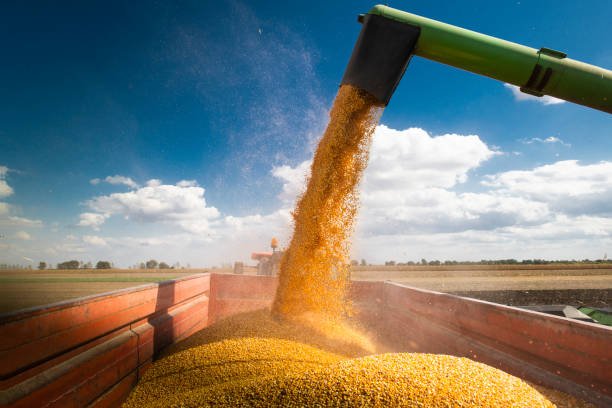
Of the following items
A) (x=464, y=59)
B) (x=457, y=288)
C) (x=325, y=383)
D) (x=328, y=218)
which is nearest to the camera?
(x=325, y=383)

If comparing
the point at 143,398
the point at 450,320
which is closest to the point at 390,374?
the point at 450,320

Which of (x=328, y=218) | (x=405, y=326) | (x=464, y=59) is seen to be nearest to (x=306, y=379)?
(x=328, y=218)

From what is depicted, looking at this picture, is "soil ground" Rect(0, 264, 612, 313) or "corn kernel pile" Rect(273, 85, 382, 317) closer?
"corn kernel pile" Rect(273, 85, 382, 317)

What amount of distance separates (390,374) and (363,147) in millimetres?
2005

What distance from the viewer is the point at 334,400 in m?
1.66

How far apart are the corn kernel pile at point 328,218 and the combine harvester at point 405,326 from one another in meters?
0.43

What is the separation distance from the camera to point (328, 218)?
131 inches

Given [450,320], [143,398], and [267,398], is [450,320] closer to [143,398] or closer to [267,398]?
[267,398]

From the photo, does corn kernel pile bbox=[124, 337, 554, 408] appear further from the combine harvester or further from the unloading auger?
the unloading auger

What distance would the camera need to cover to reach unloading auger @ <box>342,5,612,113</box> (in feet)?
7.93

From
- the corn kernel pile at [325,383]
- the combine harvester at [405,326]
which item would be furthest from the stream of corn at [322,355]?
the combine harvester at [405,326]

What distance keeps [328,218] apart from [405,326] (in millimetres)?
1606

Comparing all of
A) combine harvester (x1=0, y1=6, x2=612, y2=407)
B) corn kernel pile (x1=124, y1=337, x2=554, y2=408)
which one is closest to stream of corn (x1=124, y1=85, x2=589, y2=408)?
corn kernel pile (x1=124, y1=337, x2=554, y2=408)

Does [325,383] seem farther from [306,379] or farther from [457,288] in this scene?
[457,288]
